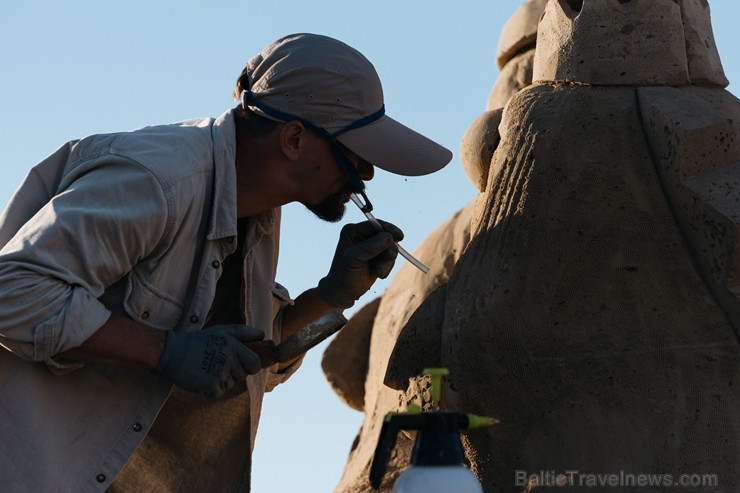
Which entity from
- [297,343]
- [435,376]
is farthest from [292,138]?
[435,376]

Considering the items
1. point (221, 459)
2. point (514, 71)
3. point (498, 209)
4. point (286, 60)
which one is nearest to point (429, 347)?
point (498, 209)

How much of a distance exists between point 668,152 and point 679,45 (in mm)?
345

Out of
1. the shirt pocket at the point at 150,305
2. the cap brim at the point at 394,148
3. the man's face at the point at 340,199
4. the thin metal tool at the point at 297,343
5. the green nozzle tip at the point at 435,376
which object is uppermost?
the cap brim at the point at 394,148

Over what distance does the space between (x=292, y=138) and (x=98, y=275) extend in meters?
0.56

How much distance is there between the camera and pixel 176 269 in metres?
2.83

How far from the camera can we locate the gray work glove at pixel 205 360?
8.78 ft

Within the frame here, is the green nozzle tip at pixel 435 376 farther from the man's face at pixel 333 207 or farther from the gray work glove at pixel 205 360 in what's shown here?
the man's face at pixel 333 207

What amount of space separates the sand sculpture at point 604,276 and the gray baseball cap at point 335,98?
38 cm

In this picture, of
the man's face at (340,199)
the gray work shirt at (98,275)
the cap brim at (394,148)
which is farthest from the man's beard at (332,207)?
the gray work shirt at (98,275)

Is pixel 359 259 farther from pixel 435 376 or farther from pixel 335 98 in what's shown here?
pixel 435 376

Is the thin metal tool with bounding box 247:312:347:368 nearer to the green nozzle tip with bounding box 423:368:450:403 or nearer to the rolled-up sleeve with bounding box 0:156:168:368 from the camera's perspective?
the rolled-up sleeve with bounding box 0:156:168:368

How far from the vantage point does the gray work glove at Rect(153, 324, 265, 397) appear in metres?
2.68

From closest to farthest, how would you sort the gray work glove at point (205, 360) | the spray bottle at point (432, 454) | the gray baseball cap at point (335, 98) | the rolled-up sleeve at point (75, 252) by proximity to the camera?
the spray bottle at point (432, 454), the rolled-up sleeve at point (75, 252), the gray work glove at point (205, 360), the gray baseball cap at point (335, 98)

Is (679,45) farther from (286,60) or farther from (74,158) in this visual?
(74,158)
